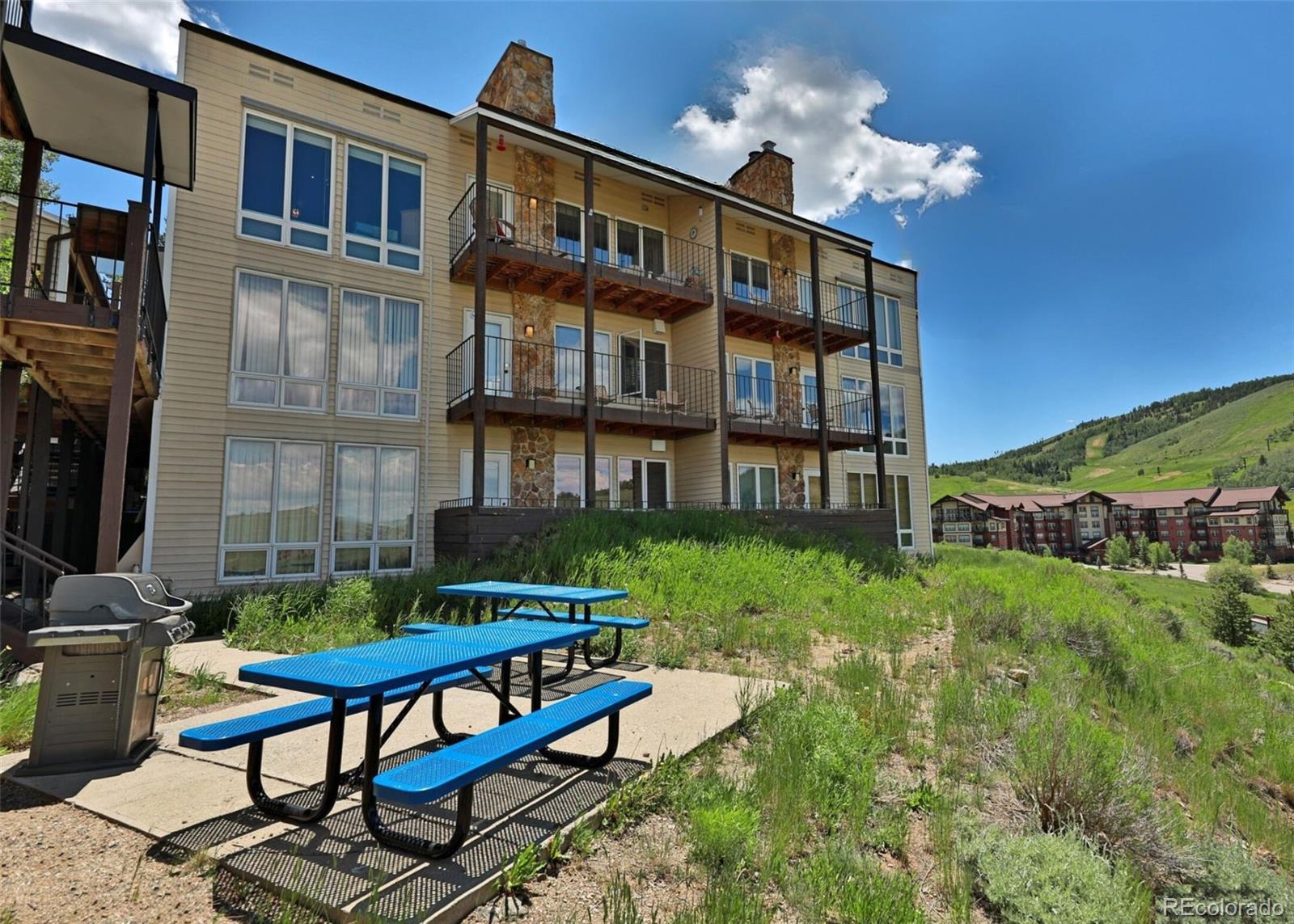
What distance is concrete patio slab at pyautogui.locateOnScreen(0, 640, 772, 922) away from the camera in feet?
7.52

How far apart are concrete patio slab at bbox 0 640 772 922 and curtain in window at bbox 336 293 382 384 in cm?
869

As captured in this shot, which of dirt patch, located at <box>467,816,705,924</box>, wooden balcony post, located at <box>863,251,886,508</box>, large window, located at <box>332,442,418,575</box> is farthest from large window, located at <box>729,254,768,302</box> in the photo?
dirt patch, located at <box>467,816,705,924</box>

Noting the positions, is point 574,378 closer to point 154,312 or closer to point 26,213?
point 154,312

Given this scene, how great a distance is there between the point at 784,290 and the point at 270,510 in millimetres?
15403

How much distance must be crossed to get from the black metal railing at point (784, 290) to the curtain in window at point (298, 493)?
1147 cm

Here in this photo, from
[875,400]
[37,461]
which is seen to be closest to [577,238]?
[875,400]

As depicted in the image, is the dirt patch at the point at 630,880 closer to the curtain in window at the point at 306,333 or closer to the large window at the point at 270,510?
the large window at the point at 270,510

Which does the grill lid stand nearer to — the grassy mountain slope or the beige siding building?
the beige siding building

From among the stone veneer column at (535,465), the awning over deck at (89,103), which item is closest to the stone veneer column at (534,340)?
the stone veneer column at (535,465)

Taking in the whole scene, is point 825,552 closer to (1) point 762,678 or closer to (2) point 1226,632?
(1) point 762,678

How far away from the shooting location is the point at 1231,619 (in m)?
29.7

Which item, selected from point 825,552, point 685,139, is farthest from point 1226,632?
point 685,139

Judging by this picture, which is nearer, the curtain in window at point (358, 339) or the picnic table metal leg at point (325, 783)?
the picnic table metal leg at point (325, 783)

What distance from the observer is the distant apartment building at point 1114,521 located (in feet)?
247
